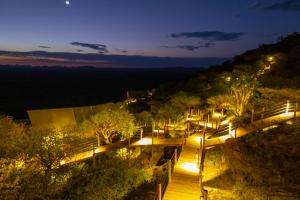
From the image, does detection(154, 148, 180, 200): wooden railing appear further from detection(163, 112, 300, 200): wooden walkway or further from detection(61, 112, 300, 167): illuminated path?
detection(61, 112, 300, 167): illuminated path

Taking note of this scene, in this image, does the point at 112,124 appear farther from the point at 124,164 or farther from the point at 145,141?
the point at 124,164

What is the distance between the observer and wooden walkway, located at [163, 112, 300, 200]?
12.0 metres

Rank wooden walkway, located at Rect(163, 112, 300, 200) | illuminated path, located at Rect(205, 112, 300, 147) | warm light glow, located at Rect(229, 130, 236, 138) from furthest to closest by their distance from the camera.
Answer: warm light glow, located at Rect(229, 130, 236, 138) → illuminated path, located at Rect(205, 112, 300, 147) → wooden walkway, located at Rect(163, 112, 300, 200)

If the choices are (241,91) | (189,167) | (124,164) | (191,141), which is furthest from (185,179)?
(241,91)

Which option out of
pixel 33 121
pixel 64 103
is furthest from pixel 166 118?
pixel 64 103

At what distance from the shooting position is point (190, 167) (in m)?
14.6

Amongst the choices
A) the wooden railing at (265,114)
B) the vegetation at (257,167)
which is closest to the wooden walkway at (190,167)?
the wooden railing at (265,114)

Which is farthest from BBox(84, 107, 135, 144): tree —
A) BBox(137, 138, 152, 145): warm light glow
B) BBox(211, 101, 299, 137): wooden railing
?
BBox(211, 101, 299, 137): wooden railing

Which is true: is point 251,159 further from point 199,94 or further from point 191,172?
point 199,94

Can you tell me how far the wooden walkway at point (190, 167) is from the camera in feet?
39.4

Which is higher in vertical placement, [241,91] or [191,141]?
[241,91]

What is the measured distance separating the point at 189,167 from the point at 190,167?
5 cm

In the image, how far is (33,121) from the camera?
2475 centimetres

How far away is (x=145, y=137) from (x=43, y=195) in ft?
34.4
